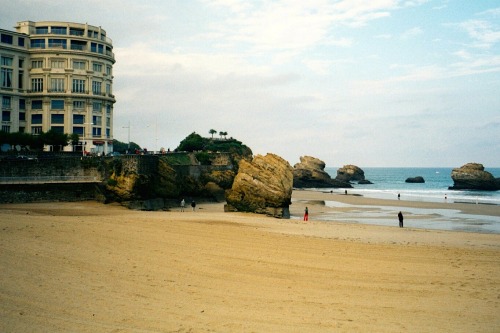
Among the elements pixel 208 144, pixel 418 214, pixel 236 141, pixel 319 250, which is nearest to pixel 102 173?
pixel 319 250

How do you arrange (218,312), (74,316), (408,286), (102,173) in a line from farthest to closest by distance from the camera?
1. (102,173)
2. (408,286)
3. (218,312)
4. (74,316)

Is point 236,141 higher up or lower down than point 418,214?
higher up

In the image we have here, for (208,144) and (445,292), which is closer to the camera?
(445,292)

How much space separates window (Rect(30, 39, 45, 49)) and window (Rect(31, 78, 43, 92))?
4821 mm

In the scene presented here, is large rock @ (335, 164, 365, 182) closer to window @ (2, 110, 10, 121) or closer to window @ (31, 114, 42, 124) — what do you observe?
window @ (31, 114, 42, 124)

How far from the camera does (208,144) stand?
4424 inches

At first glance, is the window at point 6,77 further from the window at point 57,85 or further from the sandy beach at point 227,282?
the sandy beach at point 227,282

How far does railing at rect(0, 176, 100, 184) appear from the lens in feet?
127

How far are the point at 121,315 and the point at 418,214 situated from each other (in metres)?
44.1

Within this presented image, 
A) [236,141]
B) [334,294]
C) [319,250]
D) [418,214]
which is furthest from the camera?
[236,141]

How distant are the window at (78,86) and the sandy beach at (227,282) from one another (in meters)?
47.5

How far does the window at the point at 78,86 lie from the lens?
69.2 meters

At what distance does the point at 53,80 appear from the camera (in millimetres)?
68500

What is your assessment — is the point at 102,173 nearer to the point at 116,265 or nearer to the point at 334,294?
the point at 116,265
